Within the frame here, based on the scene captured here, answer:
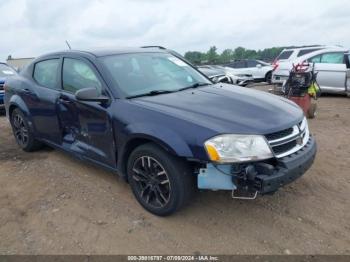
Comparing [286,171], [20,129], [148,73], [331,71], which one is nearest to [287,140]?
[286,171]

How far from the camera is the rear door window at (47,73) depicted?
199 inches

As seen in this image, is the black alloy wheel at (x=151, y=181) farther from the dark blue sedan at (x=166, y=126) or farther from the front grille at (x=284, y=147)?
the front grille at (x=284, y=147)

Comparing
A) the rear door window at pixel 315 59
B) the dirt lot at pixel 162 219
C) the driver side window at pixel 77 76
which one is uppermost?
the driver side window at pixel 77 76

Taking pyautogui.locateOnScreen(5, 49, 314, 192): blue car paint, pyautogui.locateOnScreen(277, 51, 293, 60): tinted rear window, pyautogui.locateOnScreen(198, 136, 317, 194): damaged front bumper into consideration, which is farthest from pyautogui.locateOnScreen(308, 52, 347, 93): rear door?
pyautogui.locateOnScreen(198, 136, 317, 194): damaged front bumper

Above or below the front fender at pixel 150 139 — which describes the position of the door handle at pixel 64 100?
above

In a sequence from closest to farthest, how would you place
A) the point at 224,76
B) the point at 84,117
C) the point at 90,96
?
the point at 90,96 < the point at 84,117 < the point at 224,76

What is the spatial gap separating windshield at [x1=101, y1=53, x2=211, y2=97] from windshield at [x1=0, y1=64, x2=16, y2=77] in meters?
7.61

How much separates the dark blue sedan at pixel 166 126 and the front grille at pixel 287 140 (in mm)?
11

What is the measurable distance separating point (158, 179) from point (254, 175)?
3.16ft

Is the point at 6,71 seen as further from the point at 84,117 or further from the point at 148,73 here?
the point at 148,73

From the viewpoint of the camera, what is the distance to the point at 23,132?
19.5ft

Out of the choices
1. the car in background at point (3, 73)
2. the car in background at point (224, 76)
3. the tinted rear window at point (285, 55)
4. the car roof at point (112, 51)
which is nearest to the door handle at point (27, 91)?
the car roof at point (112, 51)

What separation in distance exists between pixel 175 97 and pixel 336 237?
2.05m

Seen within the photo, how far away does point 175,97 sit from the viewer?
3.99m
